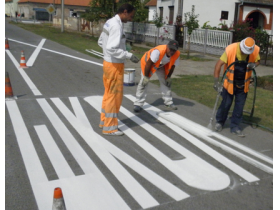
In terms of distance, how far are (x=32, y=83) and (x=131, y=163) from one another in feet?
19.9

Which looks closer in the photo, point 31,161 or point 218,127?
point 31,161

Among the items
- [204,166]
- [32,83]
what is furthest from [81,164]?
[32,83]

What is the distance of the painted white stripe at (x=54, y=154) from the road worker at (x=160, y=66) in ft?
7.45

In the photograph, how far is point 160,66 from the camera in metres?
7.45

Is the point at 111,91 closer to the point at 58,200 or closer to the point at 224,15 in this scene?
the point at 58,200

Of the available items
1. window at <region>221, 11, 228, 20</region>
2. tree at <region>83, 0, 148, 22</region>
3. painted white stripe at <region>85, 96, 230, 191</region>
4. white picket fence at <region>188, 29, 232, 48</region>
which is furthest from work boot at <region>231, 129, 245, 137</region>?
window at <region>221, 11, 228, 20</region>

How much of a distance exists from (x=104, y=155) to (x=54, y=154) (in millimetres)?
764

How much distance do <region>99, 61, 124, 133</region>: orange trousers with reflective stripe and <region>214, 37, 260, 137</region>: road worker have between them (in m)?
1.81

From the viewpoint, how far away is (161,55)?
698cm

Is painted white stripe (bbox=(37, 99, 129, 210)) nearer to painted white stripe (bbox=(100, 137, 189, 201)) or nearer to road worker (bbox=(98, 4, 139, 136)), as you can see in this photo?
painted white stripe (bbox=(100, 137, 189, 201))

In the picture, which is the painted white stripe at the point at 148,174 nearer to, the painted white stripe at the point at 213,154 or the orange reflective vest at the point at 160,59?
the painted white stripe at the point at 213,154

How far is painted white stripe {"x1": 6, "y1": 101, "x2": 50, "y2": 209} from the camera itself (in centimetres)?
387

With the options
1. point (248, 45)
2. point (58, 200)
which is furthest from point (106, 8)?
point (58, 200)

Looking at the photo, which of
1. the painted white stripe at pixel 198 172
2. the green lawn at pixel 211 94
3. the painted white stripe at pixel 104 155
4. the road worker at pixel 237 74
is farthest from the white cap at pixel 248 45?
the painted white stripe at pixel 104 155
